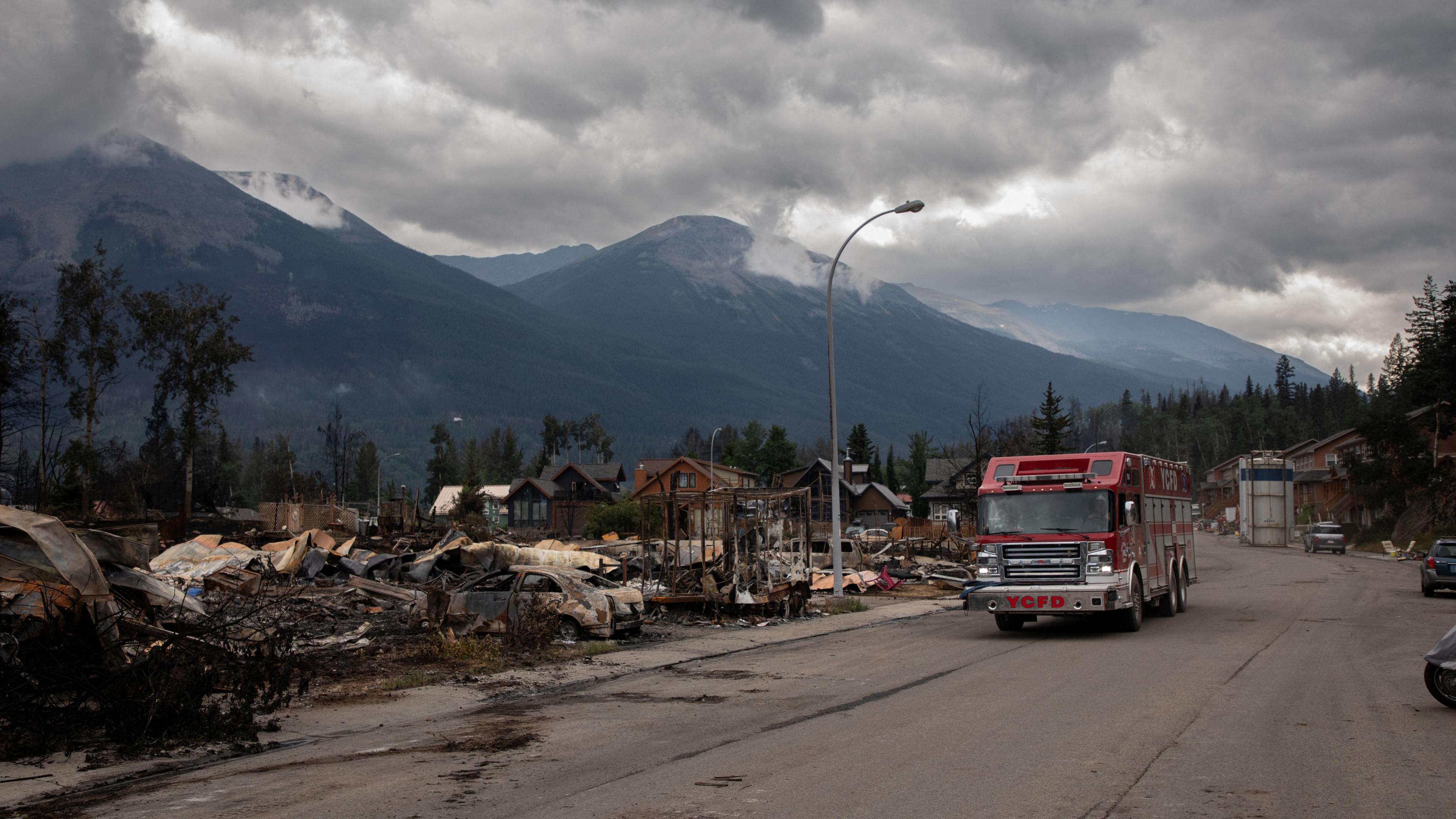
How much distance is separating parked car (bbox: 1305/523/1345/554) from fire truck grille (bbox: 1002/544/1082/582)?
5352cm

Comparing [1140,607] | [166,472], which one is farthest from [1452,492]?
[166,472]

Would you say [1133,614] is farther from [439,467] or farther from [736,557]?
[439,467]

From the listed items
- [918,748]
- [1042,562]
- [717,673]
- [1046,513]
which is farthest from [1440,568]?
[918,748]

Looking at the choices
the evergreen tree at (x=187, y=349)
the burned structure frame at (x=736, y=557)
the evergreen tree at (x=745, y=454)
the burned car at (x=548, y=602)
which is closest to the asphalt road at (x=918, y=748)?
the burned car at (x=548, y=602)

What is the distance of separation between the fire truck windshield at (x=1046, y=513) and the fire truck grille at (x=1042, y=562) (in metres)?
0.29

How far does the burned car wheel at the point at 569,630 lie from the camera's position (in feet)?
61.8

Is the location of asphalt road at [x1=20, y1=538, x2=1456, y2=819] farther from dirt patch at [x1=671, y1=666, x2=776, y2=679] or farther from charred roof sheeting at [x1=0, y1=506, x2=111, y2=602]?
charred roof sheeting at [x1=0, y1=506, x2=111, y2=602]

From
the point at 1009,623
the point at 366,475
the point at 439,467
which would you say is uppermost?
the point at 439,467

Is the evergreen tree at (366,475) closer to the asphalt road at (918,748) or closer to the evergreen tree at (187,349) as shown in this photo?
the evergreen tree at (187,349)

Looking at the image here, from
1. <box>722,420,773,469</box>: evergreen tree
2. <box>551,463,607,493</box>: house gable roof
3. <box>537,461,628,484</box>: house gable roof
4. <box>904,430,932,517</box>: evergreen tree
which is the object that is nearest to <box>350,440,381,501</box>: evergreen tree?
<box>537,461,628,484</box>: house gable roof

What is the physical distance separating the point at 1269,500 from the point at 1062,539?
223 feet

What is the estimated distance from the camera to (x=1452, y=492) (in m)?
61.9

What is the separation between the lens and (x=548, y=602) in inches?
722

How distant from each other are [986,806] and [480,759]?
449cm
